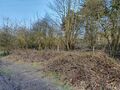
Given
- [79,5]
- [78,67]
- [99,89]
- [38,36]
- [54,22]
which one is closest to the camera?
[99,89]

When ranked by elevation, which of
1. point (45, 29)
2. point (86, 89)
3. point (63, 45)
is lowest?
point (86, 89)

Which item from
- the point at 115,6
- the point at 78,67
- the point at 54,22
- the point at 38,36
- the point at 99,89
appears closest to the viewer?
the point at 99,89

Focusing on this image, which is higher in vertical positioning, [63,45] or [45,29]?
[45,29]

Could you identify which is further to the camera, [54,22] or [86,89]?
[54,22]

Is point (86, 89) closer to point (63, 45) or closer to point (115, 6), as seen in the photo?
point (115, 6)

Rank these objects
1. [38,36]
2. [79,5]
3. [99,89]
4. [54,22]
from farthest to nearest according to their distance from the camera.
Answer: [38,36], [54,22], [79,5], [99,89]

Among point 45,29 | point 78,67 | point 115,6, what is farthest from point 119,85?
point 45,29

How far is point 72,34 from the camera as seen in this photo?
104ft

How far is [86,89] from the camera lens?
10.9 meters

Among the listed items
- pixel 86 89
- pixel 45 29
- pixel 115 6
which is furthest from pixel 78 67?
pixel 45 29

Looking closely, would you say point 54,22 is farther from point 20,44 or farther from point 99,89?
point 99,89

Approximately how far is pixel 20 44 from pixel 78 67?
2288cm

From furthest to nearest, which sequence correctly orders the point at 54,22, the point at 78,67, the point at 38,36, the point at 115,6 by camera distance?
the point at 38,36
the point at 54,22
the point at 115,6
the point at 78,67

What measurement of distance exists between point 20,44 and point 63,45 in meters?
7.06
